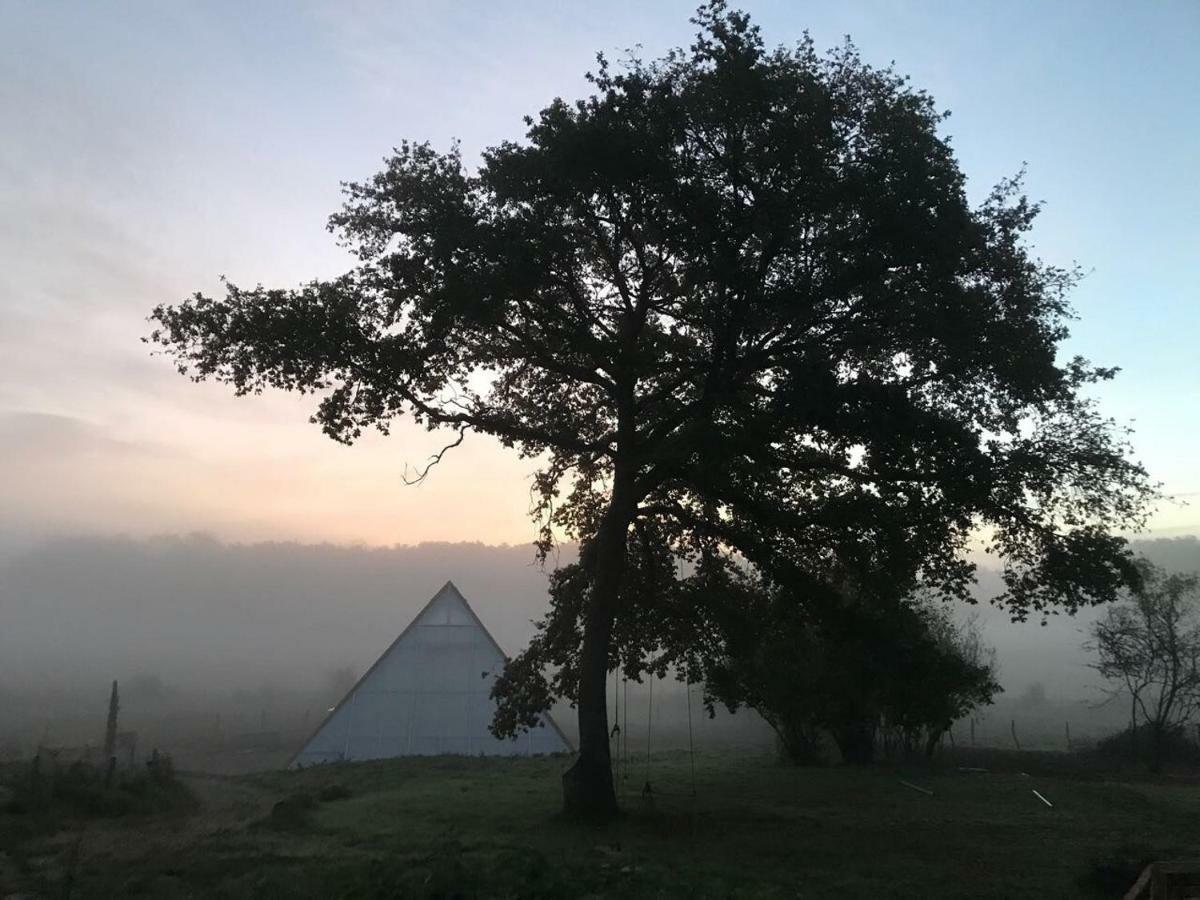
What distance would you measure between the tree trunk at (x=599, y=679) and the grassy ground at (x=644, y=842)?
2.11 ft

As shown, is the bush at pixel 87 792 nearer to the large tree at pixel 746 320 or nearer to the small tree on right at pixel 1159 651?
the large tree at pixel 746 320

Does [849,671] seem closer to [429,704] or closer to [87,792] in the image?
[87,792]

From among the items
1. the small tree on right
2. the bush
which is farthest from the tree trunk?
the small tree on right

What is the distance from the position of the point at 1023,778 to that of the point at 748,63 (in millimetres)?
19792

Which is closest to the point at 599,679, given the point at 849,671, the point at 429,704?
the point at 849,671

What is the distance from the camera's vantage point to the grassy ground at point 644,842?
449 inches

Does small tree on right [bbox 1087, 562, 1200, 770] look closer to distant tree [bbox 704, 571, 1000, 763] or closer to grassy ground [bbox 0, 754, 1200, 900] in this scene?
distant tree [bbox 704, 571, 1000, 763]

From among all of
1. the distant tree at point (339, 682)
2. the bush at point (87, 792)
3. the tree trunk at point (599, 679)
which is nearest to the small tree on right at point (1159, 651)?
the tree trunk at point (599, 679)

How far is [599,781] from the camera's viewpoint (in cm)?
1714

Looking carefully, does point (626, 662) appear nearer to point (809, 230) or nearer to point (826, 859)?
point (826, 859)

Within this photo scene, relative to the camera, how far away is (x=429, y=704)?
35688mm

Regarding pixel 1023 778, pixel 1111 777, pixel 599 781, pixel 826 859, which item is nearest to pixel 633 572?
pixel 599 781

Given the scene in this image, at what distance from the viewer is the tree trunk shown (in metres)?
17.0

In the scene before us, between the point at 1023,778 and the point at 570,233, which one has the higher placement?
the point at 570,233
